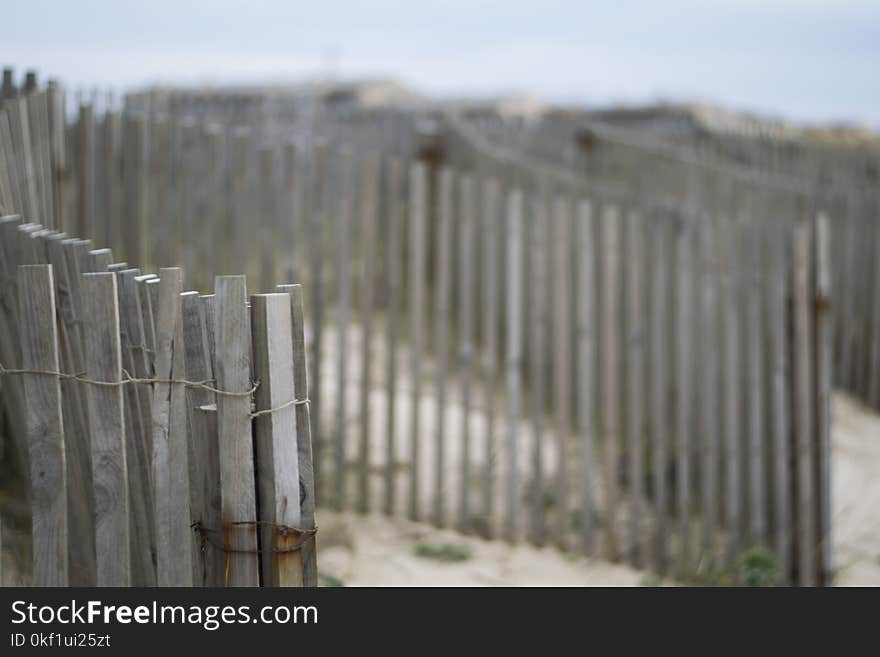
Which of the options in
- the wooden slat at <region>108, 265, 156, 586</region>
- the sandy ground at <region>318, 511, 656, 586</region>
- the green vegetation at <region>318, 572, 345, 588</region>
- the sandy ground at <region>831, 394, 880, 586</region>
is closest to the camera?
the wooden slat at <region>108, 265, 156, 586</region>

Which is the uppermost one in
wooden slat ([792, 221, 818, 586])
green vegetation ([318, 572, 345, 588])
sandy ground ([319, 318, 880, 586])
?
wooden slat ([792, 221, 818, 586])

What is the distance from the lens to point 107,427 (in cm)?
203

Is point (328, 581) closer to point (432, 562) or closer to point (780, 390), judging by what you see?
point (432, 562)

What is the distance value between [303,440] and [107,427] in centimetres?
→ 40

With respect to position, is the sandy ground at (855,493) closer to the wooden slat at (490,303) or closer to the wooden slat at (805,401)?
the wooden slat at (805,401)

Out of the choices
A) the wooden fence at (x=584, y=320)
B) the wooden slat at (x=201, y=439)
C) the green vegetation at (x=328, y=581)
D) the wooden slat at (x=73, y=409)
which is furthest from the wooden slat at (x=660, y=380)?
the wooden slat at (x=201, y=439)

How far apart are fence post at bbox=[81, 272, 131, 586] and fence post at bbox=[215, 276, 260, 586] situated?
0.21 m

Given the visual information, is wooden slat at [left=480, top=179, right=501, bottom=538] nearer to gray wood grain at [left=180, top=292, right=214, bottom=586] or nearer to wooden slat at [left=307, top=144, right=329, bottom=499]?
wooden slat at [left=307, top=144, right=329, bottom=499]

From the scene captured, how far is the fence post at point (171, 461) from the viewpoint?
1.98 m

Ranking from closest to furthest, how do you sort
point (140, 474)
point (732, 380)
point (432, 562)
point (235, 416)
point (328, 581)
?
point (235, 416) → point (140, 474) → point (328, 581) → point (432, 562) → point (732, 380)

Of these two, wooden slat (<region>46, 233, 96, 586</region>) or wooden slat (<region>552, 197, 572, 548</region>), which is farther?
wooden slat (<region>552, 197, 572, 548</region>)

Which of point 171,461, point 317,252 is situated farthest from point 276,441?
point 317,252

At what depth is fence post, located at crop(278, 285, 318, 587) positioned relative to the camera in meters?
2.06

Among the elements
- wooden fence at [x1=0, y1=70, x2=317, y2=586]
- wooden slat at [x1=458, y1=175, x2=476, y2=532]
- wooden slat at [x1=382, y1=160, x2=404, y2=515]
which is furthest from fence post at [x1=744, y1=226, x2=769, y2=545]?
wooden fence at [x1=0, y1=70, x2=317, y2=586]
